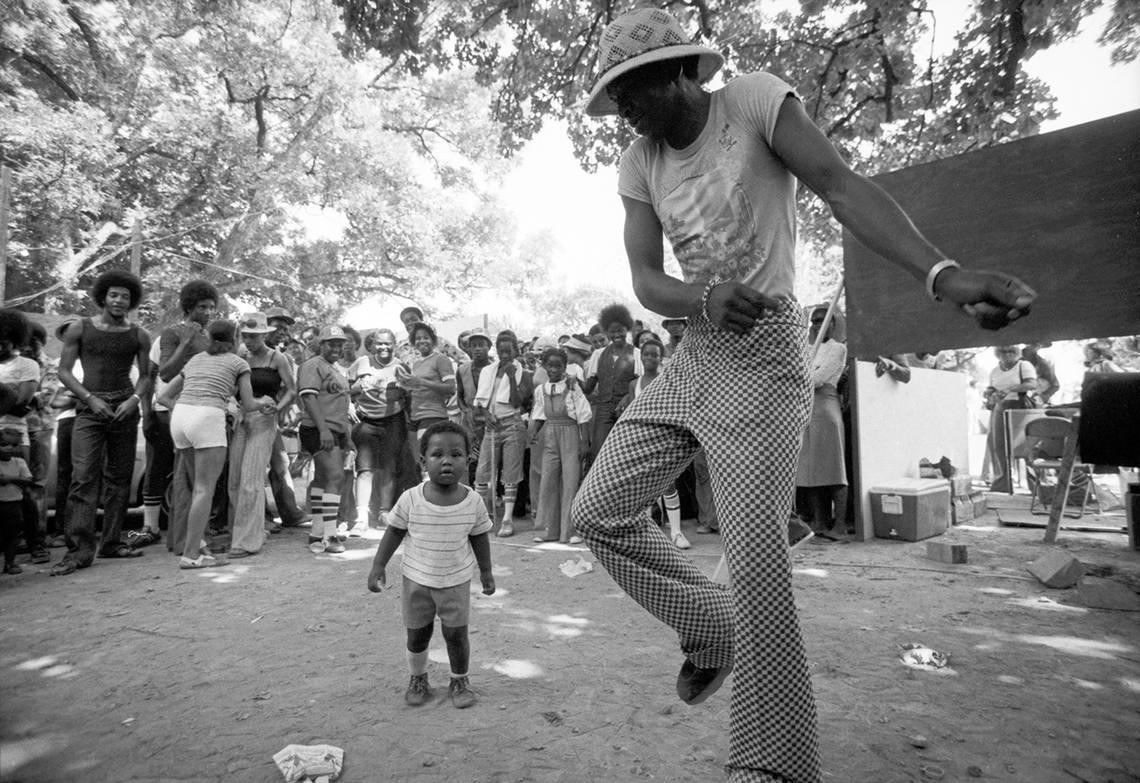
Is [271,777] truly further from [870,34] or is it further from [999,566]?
[870,34]

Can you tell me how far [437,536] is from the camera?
308 cm

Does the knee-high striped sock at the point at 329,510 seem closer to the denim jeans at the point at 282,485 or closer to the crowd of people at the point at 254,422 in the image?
the crowd of people at the point at 254,422

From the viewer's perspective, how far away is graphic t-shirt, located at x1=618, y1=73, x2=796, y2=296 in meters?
1.97

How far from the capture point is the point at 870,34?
8734mm

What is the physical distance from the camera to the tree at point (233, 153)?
56.5ft

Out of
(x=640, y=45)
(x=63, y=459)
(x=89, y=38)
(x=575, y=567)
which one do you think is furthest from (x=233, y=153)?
(x=640, y=45)

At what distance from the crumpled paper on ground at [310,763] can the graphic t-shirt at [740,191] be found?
82.9 inches

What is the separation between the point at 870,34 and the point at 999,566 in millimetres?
6828

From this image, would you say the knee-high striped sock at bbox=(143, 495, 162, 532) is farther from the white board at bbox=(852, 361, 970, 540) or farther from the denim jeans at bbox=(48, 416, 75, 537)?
the white board at bbox=(852, 361, 970, 540)

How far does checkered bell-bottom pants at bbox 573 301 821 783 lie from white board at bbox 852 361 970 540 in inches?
217

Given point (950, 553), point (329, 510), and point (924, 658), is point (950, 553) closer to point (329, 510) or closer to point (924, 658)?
point (924, 658)

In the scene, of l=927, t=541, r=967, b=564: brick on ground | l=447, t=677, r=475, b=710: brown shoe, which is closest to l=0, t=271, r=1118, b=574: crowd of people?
l=927, t=541, r=967, b=564: brick on ground

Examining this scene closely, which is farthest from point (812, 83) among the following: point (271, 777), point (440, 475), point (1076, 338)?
point (271, 777)

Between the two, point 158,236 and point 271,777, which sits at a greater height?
point 158,236
